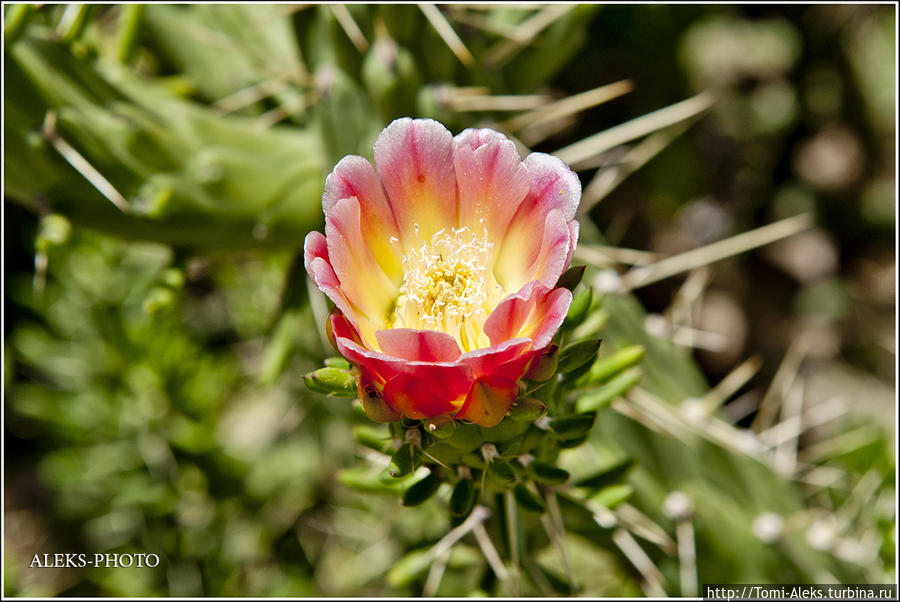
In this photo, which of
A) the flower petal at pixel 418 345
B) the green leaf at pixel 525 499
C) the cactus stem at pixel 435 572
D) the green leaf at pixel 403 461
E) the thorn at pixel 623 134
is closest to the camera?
the flower petal at pixel 418 345

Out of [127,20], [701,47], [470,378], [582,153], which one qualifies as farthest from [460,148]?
[701,47]

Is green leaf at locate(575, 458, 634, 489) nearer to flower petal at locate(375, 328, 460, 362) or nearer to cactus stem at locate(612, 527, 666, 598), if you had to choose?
cactus stem at locate(612, 527, 666, 598)

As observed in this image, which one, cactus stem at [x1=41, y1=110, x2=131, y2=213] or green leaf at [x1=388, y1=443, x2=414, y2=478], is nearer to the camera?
green leaf at [x1=388, y1=443, x2=414, y2=478]

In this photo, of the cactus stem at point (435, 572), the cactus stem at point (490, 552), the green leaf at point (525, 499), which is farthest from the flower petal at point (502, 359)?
the cactus stem at point (435, 572)

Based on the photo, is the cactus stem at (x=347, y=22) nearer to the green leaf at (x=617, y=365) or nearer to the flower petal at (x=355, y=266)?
the flower petal at (x=355, y=266)

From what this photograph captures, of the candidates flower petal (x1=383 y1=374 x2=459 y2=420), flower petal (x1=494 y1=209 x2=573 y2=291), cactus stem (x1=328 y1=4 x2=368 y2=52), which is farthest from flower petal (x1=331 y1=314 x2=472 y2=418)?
cactus stem (x1=328 y1=4 x2=368 y2=52)

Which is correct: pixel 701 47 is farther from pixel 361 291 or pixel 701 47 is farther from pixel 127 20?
pixel 361 291
